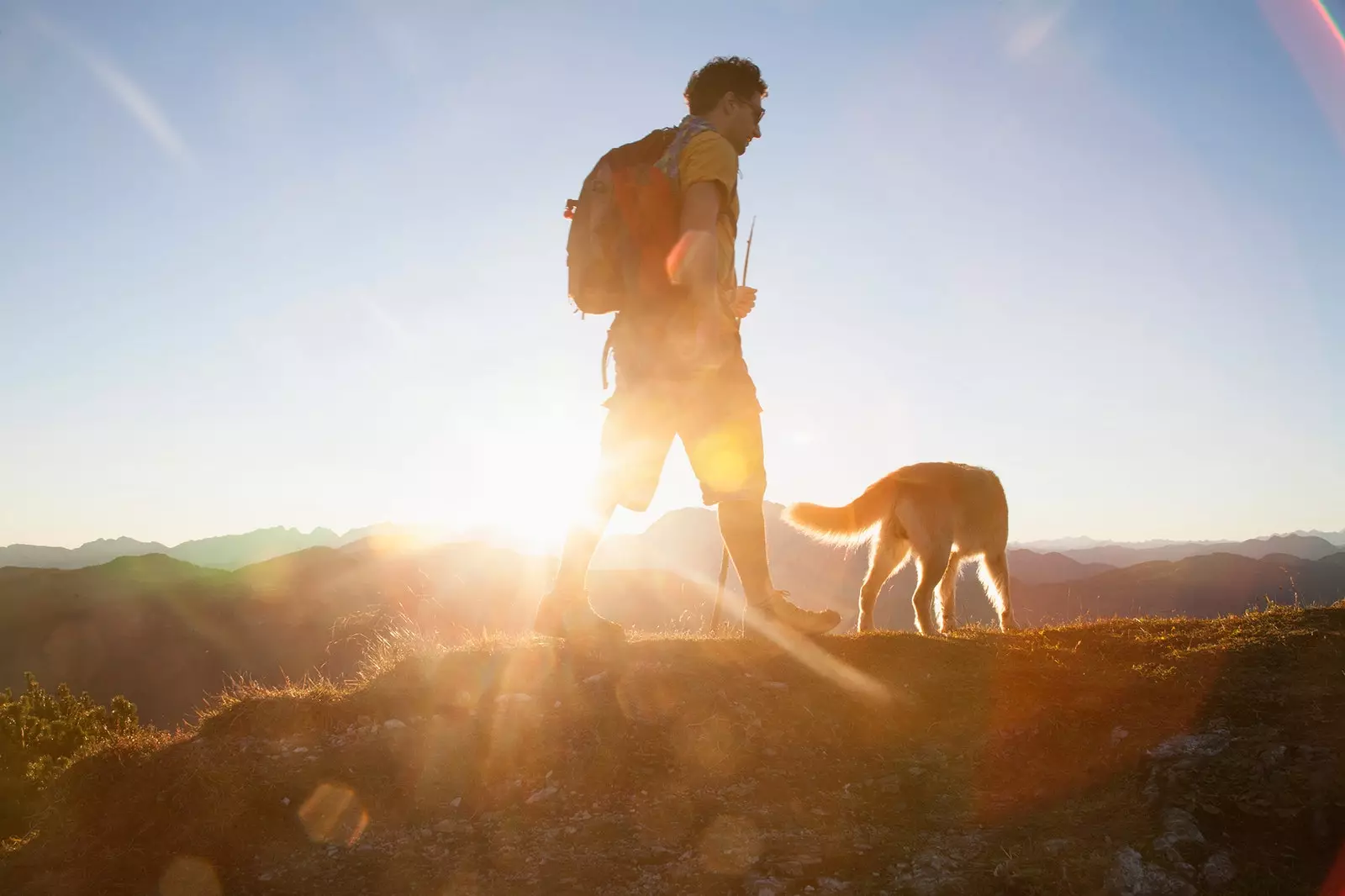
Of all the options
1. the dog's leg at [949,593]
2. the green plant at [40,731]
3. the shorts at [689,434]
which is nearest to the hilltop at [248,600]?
the green plant at [40,731]

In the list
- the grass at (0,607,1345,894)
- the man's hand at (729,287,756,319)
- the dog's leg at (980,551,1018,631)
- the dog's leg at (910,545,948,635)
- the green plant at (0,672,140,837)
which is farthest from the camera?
the green plant at (0,672,140,837)

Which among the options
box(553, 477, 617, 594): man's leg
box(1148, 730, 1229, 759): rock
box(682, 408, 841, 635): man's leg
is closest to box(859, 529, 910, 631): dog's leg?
box(682, 408, 841, 635): man's leg

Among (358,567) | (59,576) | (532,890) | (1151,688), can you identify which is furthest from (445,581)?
(59,576)

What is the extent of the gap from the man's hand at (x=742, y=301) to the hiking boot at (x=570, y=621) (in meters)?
1.68

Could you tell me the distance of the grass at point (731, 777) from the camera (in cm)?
241

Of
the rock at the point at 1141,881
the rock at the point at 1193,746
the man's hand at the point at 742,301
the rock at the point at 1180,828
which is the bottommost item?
the rock at the point at 1141,881

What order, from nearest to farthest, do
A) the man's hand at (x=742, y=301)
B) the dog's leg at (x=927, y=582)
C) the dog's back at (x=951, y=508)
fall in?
the man's hand at (x=742, y=301), the dog's leg at (x=927, y=582), the dog's back at (x=951, y=508)

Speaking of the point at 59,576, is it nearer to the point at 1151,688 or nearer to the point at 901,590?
the point at 901,590

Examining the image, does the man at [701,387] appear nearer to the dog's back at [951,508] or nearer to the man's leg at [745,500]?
the man's leg at [745,500]

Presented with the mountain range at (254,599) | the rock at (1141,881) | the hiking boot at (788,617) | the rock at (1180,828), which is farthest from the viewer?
the mountain range at (254,599)

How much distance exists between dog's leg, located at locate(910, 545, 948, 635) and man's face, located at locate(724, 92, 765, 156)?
16.1 feet

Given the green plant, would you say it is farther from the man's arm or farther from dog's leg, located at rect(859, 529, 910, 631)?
the man's arm

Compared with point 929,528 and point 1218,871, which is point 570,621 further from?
point 929,528

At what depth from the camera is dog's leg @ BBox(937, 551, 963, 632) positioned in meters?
7.62
